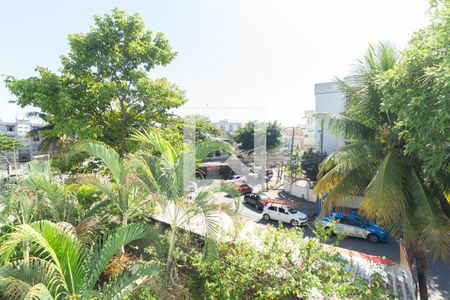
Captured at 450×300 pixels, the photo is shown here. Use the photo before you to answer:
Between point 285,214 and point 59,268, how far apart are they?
41.3ft

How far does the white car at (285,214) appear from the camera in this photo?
46.5 feet

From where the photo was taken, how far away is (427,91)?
4.20 meters

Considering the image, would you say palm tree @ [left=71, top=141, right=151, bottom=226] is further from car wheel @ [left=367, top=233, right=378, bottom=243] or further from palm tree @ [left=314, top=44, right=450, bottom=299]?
car wheel @ [left=367, top=233, right=378, bottom=243]

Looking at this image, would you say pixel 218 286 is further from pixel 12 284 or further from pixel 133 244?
pixel 133 244

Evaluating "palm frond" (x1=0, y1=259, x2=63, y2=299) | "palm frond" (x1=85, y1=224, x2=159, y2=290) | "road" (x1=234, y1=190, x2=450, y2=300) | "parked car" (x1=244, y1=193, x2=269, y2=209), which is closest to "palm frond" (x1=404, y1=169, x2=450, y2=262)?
"road" (x1=234, y1=190, x2=450, y2=300)

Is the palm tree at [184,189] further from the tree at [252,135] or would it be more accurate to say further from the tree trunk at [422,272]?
the tree at [252,135]

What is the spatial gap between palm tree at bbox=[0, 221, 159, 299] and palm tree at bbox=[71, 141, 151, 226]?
106 cm

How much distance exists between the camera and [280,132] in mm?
32531

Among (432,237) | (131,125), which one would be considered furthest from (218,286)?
(131,125)

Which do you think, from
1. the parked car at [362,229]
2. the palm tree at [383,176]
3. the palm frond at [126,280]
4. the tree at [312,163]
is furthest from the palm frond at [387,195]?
the tree at [312,163]

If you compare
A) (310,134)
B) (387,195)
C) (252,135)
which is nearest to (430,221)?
(387,195)

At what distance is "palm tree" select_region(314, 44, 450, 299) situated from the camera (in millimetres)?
5203

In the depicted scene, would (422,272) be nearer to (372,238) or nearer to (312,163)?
(372,238)

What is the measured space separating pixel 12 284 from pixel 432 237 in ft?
23.6
